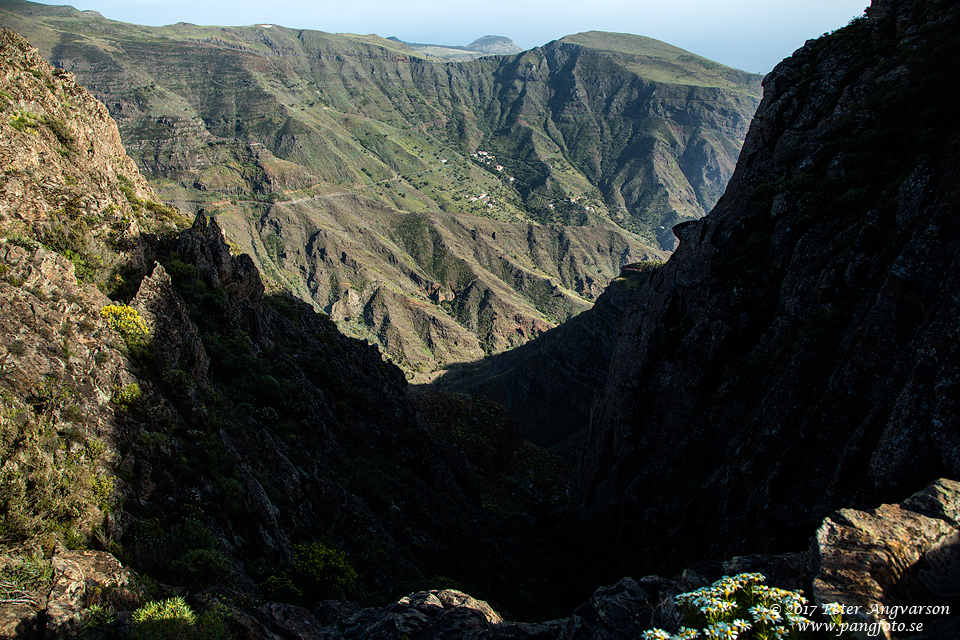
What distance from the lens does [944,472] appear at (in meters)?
10.9

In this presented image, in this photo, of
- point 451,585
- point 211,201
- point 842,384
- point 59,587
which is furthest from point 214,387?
point 211,201

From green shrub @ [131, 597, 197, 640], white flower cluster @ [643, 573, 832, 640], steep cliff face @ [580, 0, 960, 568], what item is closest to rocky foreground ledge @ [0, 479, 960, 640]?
green shrub @ [131, 597, 197, 640]

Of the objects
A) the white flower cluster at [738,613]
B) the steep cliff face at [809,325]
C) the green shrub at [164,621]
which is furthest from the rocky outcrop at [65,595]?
the steep cliff face at [809,325]

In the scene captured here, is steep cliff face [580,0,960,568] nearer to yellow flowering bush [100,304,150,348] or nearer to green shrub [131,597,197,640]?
green shrub [131,597,197,640]

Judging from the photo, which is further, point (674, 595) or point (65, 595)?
point (65, 595)

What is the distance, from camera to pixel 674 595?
410 inches

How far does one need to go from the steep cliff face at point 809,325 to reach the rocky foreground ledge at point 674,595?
3152 mm

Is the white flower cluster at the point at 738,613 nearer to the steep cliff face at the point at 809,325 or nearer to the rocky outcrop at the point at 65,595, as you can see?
the steep cliff face at the point at 809,325

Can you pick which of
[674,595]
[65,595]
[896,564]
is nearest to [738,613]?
[674,595]

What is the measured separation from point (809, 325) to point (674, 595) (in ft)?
46.9

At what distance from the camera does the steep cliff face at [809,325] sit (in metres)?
14.0

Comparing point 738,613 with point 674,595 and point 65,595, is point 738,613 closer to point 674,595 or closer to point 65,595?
point 674,595

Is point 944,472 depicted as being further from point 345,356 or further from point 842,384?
point 345,356

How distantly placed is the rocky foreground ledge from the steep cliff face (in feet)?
10.3
